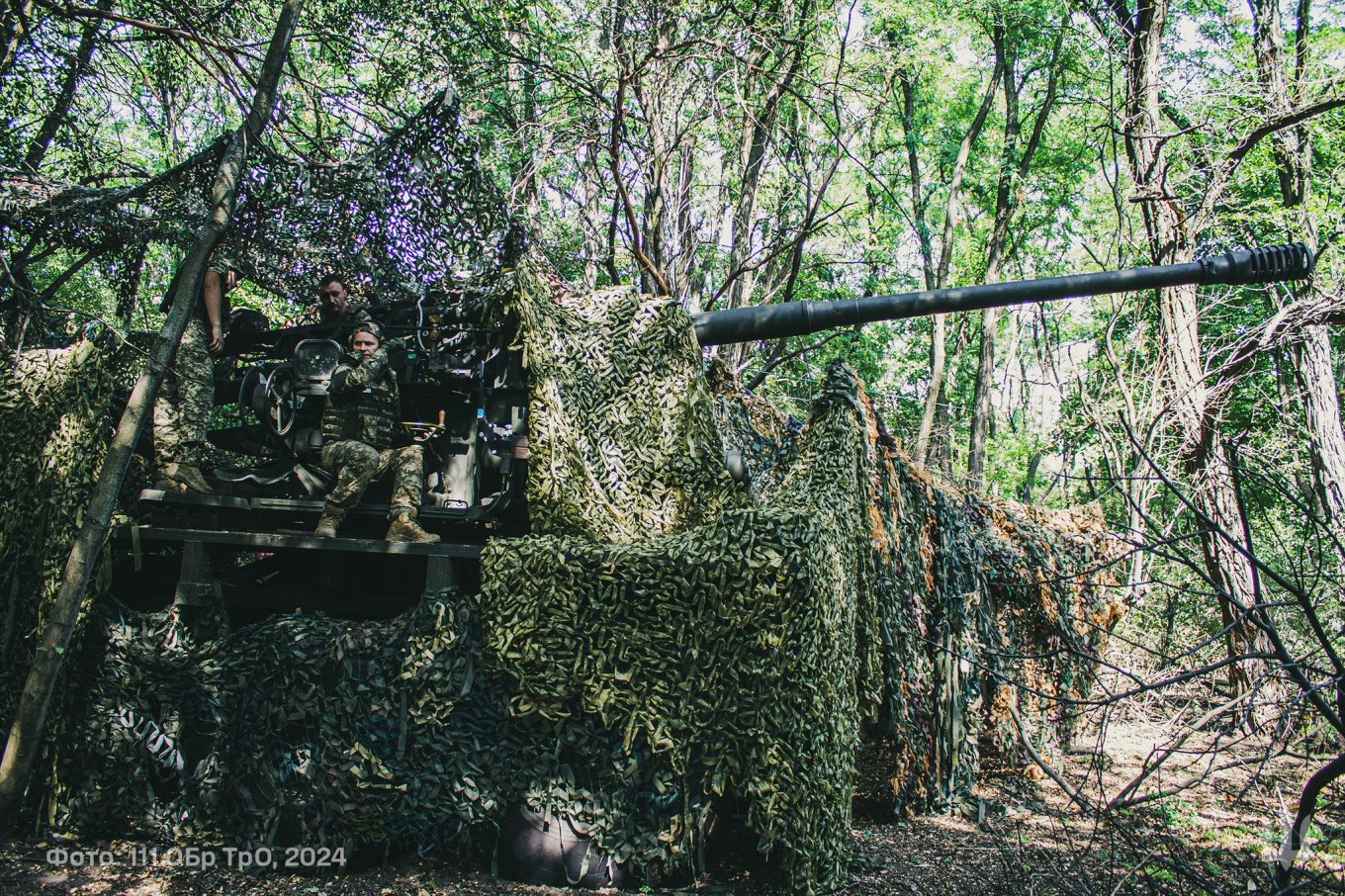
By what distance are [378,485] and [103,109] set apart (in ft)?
21.2

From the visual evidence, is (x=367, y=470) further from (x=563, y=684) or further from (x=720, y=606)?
(x=720, y=606)

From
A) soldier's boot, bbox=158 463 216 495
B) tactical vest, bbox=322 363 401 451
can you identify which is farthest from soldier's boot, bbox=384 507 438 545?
soldier's boot, bbox=158 463 216 495

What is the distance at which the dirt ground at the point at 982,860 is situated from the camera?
4.34 metres

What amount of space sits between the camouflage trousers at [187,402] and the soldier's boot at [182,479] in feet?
0.22

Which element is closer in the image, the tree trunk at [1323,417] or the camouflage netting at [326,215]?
the camouflage netting at [326,215]

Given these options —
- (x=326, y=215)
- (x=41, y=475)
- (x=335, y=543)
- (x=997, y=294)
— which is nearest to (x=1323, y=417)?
(x=997, y=294)

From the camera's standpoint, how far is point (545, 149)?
10.8 m

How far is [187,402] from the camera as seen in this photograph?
259 inches

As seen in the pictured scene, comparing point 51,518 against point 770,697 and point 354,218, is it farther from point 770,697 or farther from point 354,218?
point 770,697

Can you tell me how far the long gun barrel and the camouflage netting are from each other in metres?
2.29

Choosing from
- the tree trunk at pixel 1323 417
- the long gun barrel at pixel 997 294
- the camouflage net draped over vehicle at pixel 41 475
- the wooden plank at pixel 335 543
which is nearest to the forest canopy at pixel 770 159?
the tree trunk at pixel 1323 417

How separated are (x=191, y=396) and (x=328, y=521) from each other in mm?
1725

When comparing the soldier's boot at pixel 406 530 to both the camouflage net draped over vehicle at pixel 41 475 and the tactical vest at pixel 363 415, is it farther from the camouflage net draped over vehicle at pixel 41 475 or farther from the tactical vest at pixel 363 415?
the camouflage net draped over vehicle at pixel 41 475

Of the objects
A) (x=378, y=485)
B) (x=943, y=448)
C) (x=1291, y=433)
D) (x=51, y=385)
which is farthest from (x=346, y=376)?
(x=943, y=448)
